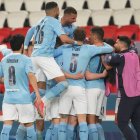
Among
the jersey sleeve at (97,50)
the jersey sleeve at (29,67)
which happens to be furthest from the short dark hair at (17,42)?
the jersey sleeve at (97,50)

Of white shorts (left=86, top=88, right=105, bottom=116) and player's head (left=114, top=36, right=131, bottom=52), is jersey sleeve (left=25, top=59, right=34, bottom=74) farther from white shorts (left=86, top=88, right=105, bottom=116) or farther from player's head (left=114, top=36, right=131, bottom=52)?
player's head (left=114, top=36, right=131, bottom=52)

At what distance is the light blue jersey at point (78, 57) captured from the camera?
820 centimetres

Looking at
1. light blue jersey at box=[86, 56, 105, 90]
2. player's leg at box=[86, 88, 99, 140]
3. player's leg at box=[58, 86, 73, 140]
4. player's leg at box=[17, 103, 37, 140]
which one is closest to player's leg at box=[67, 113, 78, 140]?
player's leg at box=[58, 86, 73, 140]

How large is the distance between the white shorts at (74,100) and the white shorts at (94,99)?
101 millimetres

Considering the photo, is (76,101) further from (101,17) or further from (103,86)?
(101,17)

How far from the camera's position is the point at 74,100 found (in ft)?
27.3

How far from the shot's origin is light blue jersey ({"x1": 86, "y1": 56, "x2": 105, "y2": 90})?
8.38 metres

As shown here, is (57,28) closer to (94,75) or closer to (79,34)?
(79,34)

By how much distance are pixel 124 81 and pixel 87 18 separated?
15.3ft

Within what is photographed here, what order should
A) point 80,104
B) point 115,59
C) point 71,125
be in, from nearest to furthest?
point 115,59 → point 80,104 → point 71,125

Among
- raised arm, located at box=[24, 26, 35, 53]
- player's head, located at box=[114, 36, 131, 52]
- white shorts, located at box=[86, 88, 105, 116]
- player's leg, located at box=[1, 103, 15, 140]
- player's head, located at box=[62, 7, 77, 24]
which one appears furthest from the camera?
raised arm, located at box=[24, 26, 35, 53]

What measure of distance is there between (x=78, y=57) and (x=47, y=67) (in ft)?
1.41

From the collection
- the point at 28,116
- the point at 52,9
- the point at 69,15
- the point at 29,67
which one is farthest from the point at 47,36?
A: the point at 28,116

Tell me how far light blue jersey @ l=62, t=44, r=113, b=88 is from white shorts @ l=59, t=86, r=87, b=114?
9 centimetres
